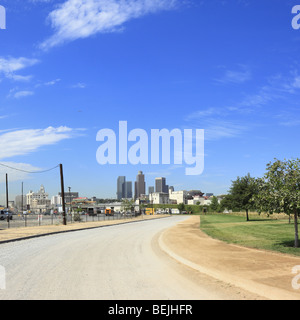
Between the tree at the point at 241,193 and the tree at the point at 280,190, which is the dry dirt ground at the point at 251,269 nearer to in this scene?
the tree at the point at 280,190

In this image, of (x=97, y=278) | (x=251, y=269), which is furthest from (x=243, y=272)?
(x=97, y=278)

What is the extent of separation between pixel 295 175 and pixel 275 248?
3.73 m

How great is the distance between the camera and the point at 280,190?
15.7 meters

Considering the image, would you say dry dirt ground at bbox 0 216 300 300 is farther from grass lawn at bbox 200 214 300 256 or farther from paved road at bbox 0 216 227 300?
grass lawn at bbox 200 214 300 256

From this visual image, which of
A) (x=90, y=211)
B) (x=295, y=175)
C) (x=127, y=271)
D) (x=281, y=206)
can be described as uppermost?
(x=295, y=175)

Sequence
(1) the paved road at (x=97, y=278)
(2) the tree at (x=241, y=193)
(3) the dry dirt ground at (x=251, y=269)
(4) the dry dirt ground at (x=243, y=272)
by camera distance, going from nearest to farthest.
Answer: (1) the paved road at (x=97, y=278), (4) the dry dirt ground at (x=243, y=272), (3) the dry dirt ground at (x=251, y=269), (2) the tree at (x=241, y=193)

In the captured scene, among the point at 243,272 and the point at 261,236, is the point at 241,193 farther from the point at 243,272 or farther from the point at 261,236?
the point at 243,272

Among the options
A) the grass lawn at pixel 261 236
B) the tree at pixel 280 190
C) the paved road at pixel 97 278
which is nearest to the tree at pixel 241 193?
the grass lawn at pixel 261 236

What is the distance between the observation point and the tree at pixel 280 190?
15.3 metres
